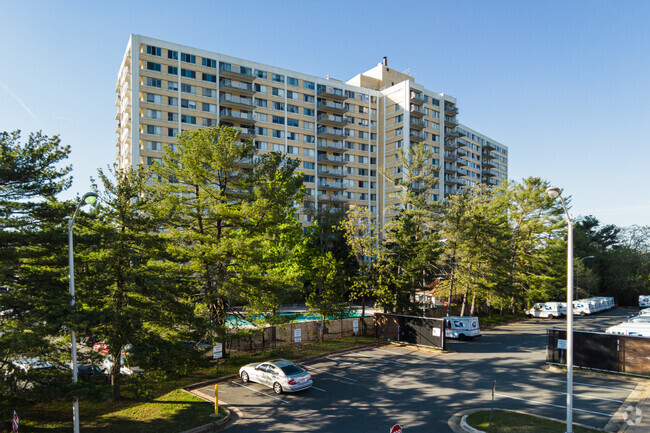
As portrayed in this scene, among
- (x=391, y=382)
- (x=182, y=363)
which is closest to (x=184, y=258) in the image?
(x=182, y=363)

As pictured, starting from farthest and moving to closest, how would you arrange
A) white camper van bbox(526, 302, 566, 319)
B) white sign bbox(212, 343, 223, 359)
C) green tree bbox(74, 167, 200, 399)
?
1. white camper van bbox(526, 302, 566, 319)
2. white sign bbox(212, 343, 223, 359)
3. green tree bbox(74, 167, 200, 399)

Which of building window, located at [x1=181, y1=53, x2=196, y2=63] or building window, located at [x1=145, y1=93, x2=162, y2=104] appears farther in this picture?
building window, located at [x1=181, y1=53, x2=196, y2=63]

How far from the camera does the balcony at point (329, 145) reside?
71.2 m

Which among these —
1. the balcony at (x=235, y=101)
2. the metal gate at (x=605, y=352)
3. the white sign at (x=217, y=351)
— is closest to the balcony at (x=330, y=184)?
the balcony at (x=235, y=101)

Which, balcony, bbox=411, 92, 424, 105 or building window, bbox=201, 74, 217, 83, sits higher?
balcony, bbox=411, 92, 424, 105

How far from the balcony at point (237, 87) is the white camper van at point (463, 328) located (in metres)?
45.9

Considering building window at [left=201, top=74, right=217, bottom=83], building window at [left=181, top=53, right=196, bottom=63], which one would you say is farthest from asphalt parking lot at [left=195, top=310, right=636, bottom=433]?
building window at [left=181, top=53, right=196, bottom=63]

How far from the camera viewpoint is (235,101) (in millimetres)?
60656

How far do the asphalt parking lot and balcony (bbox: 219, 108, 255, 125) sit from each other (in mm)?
44630

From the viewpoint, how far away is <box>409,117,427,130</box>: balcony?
7711 centimetres

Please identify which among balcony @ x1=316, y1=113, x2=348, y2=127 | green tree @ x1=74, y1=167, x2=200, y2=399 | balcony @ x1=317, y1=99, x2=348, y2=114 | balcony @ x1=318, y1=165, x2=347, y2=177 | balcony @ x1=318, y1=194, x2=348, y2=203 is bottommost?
green tree @ x1=74, y1=167, x2=200, y2=399

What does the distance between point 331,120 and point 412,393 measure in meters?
57.7

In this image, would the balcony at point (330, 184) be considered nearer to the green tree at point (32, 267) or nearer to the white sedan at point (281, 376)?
the white sedan at point (281, 376)

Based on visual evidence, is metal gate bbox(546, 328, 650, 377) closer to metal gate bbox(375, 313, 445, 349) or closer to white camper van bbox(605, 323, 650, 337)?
metal gate bbox(375, 313, 445, 349)
